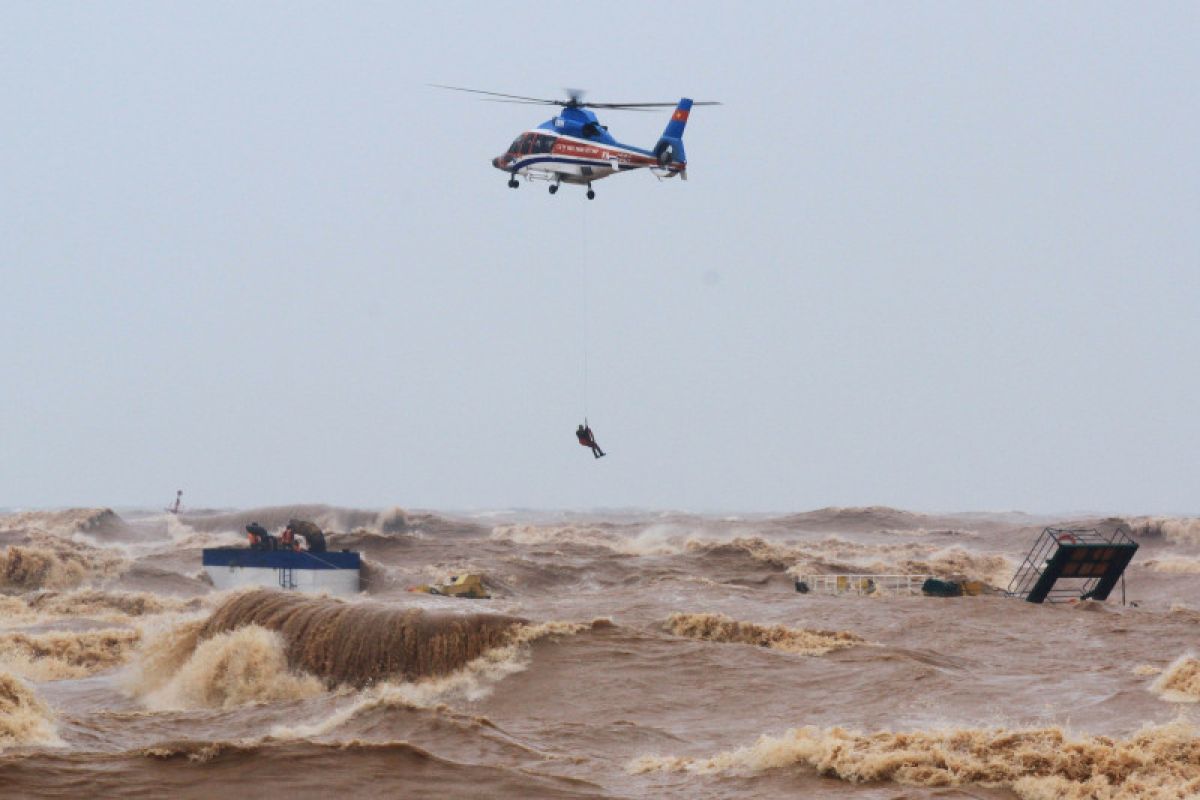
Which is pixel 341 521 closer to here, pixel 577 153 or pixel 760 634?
pixel 577 153

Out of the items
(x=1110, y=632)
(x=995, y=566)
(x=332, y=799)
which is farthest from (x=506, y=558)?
(x=332, y=799)

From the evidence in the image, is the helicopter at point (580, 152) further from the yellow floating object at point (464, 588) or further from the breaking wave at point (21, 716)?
the breaking wave at point (21, 716)

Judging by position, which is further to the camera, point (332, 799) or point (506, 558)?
point (506, 558)

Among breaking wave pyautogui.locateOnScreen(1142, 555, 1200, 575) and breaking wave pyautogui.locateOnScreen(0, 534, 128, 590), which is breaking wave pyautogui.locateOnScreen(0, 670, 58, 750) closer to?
breaking wave pyautogui.locateOnScreen(0, 534, 128, 590)

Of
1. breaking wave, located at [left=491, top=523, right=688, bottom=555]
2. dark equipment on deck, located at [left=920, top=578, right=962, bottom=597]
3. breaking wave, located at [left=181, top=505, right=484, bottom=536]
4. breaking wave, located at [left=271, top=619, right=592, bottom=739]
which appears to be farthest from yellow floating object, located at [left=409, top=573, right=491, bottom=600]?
breaking wave, located at [left=181, top=505, right=484, bottom=536]

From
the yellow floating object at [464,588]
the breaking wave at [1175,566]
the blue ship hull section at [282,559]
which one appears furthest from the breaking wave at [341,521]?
the yellow floating object at [464,588]

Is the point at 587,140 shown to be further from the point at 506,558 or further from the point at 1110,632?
the point at 506,558
